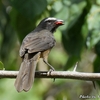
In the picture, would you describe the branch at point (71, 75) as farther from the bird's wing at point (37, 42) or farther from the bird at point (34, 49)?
the bird's wing at point (37, 42)

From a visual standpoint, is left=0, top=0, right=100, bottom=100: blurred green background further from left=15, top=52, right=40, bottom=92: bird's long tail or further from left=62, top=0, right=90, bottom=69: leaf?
left=15, top=52, right=40, bottom=92: bird's long tail

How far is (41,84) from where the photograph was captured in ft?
26.3

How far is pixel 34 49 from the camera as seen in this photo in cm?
521

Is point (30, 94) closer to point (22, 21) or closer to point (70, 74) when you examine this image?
point (22, 21)

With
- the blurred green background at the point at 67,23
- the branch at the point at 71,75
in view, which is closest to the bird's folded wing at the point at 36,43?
the blurred green background at the point at 67,23

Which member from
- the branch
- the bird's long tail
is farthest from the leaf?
the branch

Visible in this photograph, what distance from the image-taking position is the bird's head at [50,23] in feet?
19.3

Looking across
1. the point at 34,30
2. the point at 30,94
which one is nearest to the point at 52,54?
the point at 30,94

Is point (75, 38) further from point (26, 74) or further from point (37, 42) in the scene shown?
point (26, 74)

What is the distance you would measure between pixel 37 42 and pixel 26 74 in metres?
0.62


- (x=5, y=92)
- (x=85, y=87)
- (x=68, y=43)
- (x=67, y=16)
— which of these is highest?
(x=67, y=16)

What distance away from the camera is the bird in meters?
4.76

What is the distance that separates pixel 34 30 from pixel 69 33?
1.69 feet

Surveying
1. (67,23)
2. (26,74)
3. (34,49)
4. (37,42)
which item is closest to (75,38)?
(67,23)
